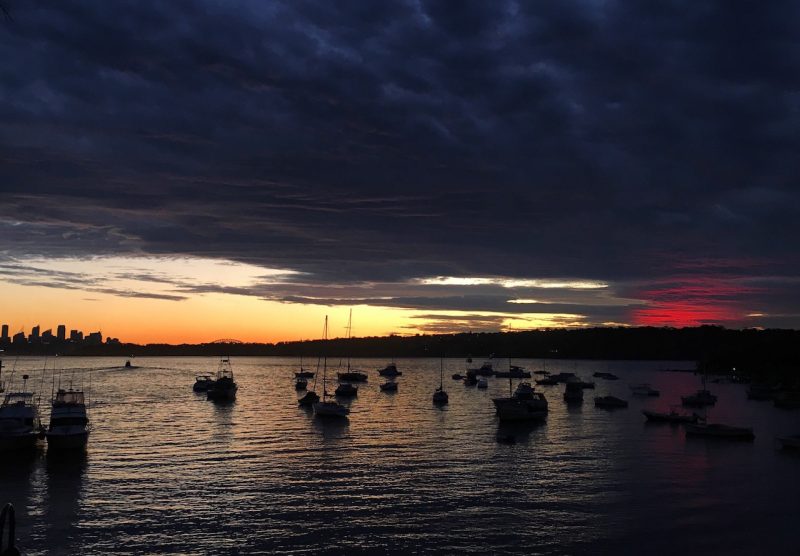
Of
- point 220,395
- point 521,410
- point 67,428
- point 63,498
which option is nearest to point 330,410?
point 521,410

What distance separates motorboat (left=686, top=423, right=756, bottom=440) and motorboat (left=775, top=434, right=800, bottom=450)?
234 inches

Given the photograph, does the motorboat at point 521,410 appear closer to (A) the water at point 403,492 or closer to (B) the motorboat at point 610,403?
(A) the water at point 403,492

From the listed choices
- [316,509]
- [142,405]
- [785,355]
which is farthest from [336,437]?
[785,355]

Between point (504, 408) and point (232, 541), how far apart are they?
61988mm

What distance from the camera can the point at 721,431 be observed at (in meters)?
78.2

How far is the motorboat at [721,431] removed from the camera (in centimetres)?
→ 7675

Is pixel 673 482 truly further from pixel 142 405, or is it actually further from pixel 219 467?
pixel 142 405

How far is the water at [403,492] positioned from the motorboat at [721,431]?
2275 millimetres

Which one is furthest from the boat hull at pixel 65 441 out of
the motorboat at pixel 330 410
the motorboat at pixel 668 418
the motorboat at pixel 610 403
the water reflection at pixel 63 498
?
the motorboat at pixel 610 403

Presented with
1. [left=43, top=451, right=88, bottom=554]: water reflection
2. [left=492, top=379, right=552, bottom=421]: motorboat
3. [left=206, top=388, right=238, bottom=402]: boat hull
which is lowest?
[left=43, top=451, right=88, bottom=554]: water reflection

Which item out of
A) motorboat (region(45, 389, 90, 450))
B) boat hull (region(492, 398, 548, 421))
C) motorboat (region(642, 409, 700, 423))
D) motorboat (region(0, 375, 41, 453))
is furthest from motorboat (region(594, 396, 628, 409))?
motorboat (region(0, 375, 41, 453))

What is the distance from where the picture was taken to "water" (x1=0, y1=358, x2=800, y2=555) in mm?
36281

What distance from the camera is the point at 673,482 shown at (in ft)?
172

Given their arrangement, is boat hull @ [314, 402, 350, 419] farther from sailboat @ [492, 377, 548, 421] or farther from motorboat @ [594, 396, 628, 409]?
motorboat @ [594, 396, 628, 409]
